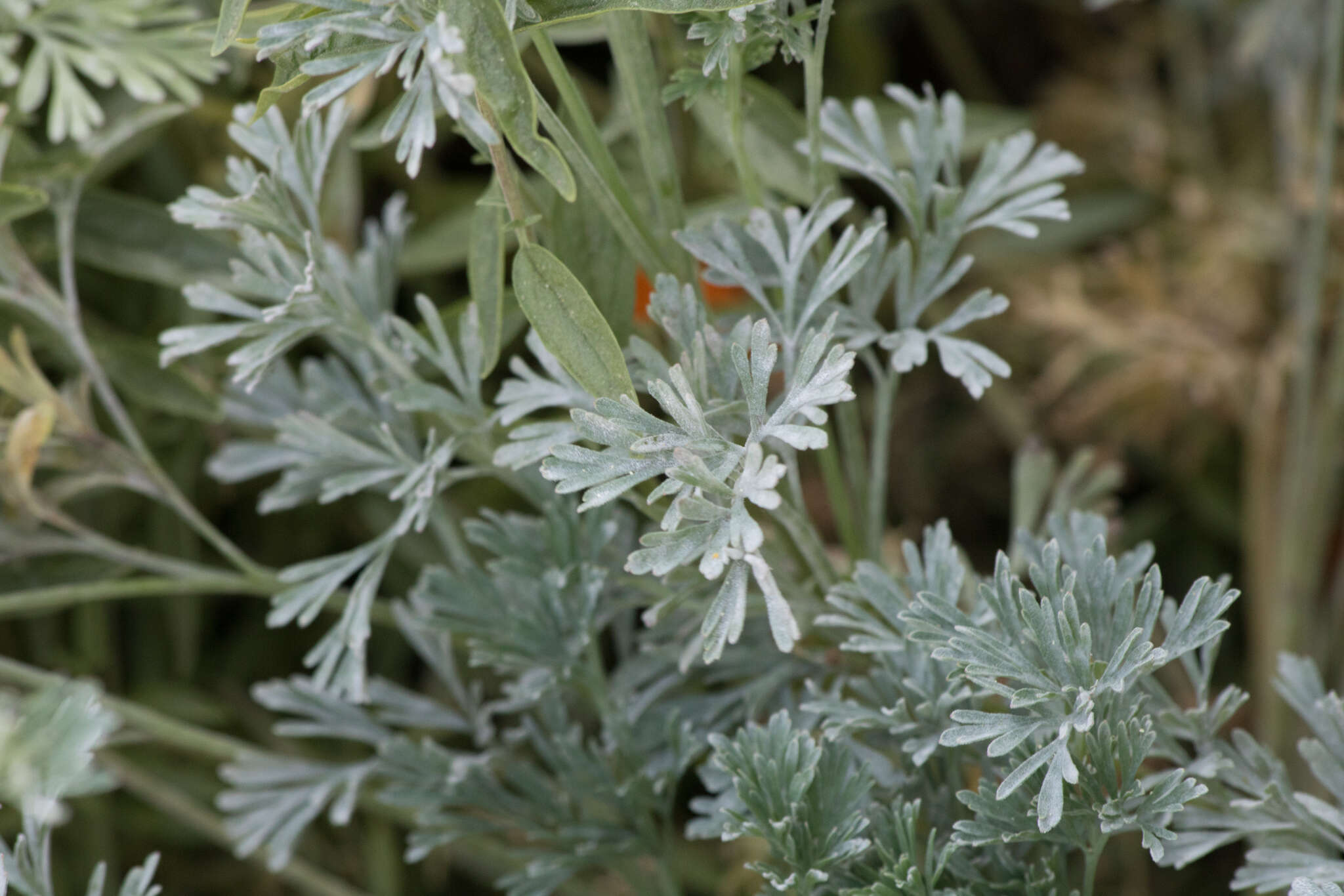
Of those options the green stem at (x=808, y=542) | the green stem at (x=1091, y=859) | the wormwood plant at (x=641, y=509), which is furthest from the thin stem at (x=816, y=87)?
the green stem at (x=1091, y=859)

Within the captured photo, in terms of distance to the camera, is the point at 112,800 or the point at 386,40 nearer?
the point at 386,40

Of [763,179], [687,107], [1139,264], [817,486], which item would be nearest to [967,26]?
[1139,264]

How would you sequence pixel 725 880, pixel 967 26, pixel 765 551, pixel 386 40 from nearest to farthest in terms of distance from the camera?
pixel 386 40 < pixel 765 551 < pixel 725 880 < pixel 967 26

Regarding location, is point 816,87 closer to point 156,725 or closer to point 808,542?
point 808,542

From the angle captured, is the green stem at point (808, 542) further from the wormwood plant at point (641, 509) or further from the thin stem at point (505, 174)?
the thin stem at point (505, 174)

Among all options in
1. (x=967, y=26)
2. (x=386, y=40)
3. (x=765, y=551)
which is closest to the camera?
(x=386, y=40)

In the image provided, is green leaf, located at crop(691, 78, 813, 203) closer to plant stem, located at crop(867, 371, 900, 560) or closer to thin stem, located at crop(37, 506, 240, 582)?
plant stem, located at crop(867, 371, 900, 560)

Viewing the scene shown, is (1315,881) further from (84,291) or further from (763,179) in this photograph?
(84,291)

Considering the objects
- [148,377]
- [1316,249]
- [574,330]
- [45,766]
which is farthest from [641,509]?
[1316,249]
